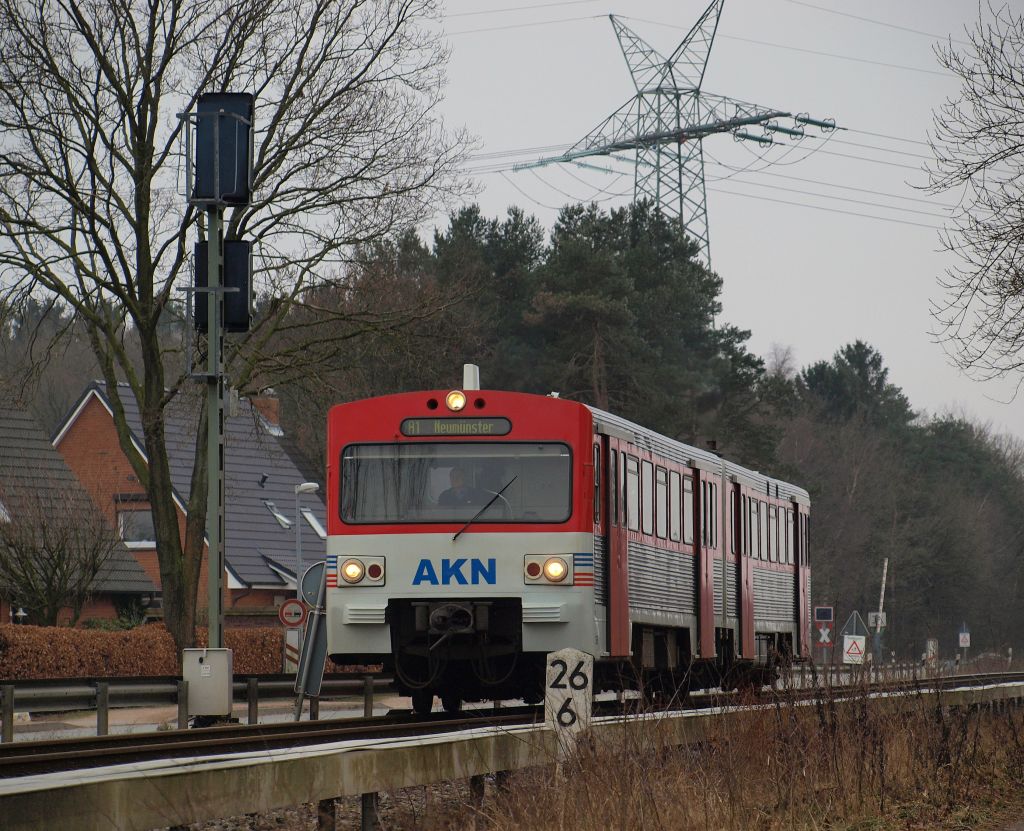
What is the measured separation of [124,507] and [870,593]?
44.2 metres

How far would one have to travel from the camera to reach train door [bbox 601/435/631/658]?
54.3ft

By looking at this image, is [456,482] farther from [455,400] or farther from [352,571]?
[352,571]

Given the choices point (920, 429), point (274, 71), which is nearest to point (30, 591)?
point (274, 71)

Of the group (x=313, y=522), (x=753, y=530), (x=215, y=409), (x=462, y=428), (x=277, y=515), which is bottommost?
(x=753, y=530)

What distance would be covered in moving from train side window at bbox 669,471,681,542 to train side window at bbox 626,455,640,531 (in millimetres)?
1487

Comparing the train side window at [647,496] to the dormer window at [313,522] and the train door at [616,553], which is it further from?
the dormer window at [313,522]

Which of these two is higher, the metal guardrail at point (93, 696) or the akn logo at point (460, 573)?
the akn logo at point (460, 573)

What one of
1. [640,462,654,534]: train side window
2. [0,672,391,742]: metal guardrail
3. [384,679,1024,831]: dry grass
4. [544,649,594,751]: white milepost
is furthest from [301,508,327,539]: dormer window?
[544,649,594,751]: white milepost

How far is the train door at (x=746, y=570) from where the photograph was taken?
22688mm

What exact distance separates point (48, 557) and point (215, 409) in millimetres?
18014

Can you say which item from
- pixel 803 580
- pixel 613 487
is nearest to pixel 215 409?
pixel 613 487

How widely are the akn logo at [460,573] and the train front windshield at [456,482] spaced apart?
393mm

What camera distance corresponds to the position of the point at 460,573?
15.8 m

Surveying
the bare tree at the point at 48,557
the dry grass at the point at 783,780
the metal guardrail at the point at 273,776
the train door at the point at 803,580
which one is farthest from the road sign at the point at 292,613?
the metal guardrail at the point at 273,776
